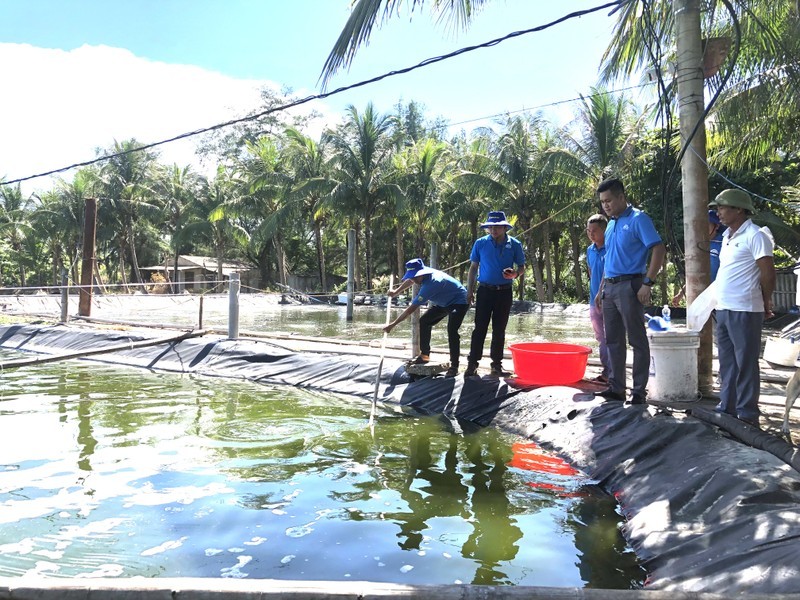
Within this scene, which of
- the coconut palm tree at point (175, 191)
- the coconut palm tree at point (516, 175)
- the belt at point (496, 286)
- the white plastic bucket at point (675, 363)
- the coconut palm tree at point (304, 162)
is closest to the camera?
the white plastic bucket at point (675, 363)

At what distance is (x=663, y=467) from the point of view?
3.67m

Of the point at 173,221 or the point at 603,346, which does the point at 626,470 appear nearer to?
the point at 603,346

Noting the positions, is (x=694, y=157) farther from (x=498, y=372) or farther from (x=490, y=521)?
(x=490, y=521)

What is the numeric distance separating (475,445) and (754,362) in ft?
7.10

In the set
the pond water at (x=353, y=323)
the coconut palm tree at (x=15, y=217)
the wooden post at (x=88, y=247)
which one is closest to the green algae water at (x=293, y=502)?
the pond water at (x=353, y=323)

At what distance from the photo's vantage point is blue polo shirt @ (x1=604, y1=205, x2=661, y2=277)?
4.36 m

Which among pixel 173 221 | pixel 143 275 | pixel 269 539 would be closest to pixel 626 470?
pixel 269 539

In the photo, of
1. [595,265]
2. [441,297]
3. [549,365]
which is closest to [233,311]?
[441,297]

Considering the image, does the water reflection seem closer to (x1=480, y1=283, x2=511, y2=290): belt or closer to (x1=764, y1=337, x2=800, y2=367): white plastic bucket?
(x1=480, y1=283, x2=511, y2=290): belt

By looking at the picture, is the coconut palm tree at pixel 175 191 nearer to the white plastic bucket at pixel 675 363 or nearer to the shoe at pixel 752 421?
the white plastic bucket at pixel 675 363

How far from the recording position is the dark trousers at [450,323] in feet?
20.5

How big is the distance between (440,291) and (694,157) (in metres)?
2.67

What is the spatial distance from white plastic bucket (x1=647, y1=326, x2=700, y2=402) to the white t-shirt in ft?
1.94

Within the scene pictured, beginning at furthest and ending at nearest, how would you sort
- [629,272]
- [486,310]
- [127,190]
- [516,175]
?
1. [127,190]
2. [516,175]
3. [486,310]
4. [629,272]
